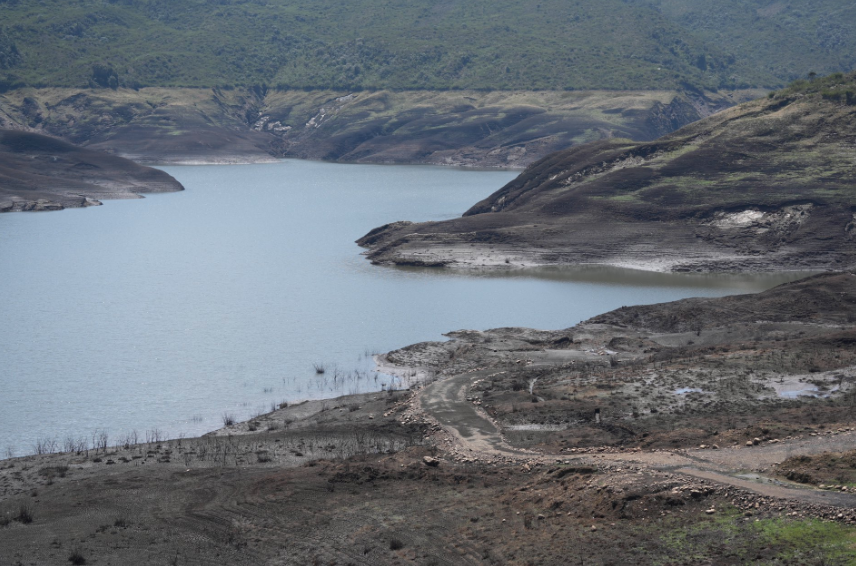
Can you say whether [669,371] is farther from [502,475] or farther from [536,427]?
[502,475]

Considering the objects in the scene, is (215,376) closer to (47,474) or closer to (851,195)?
(47,474)

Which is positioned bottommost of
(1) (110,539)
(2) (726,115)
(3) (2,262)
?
(1) (110,539)

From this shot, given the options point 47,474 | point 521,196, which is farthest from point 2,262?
point 47,474

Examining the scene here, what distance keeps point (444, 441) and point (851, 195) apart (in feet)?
183

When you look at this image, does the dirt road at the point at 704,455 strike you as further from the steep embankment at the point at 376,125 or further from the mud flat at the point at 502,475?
the steep embankment at the point at 376,125

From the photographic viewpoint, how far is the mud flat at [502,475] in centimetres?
1905

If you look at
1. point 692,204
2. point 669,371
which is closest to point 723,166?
point 692,204

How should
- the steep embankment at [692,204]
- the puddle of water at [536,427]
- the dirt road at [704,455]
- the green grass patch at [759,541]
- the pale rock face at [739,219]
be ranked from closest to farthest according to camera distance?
the green grass patch at [759,541], the dirt road at [704,455], the puddle of water at [536,427], the steep embankment at [692,204], the pale rock face at [739,219]

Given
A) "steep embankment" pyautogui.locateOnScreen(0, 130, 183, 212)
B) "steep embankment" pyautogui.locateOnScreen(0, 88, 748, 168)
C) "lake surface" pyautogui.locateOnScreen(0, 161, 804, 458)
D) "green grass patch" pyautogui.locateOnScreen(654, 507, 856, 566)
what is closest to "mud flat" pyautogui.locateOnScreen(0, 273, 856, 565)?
"green grass patch" pyautogui.locateOnScreen(654, 507, 856, 566)

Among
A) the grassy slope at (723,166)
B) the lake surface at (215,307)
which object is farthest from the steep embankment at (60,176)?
the grassy slope at (723,166)

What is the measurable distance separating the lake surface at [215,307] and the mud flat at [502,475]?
4.37 metres

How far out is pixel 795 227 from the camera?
7131cm

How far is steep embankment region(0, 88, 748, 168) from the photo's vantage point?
170 m

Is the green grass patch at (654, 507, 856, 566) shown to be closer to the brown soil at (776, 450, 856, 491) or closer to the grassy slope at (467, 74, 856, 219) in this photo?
the brown soil at (776, 450, 856, 491)
